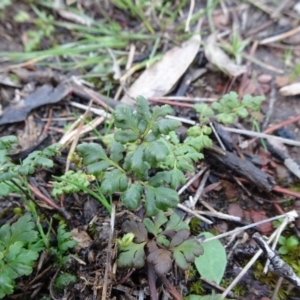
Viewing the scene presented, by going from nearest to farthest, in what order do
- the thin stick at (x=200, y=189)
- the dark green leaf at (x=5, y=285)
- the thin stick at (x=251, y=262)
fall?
the dark green leaf at (x=5, y=285) < the thin stick at (x=251, y=262) < the thin stick at (x=200, y=189)

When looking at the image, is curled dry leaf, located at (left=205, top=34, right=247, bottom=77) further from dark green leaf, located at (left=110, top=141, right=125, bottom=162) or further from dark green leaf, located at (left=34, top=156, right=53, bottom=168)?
dark green leaf, located at (left=34, top=156, right=53, bottom=168)

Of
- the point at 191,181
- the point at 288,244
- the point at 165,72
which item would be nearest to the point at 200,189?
the point at 191,181

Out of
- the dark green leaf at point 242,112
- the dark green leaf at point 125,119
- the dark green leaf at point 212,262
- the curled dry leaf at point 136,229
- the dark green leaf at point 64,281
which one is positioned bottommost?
the dark green leaf at point 64,281

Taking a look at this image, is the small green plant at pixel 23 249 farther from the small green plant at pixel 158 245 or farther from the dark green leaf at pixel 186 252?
the dark green leaf at pixel 186 252

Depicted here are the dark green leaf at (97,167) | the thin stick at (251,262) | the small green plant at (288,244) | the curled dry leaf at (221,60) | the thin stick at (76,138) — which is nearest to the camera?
the dark green leaf at (97,167)

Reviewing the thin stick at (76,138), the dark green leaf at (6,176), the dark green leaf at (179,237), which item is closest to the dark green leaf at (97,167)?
the dark green leaf at (6,176)
